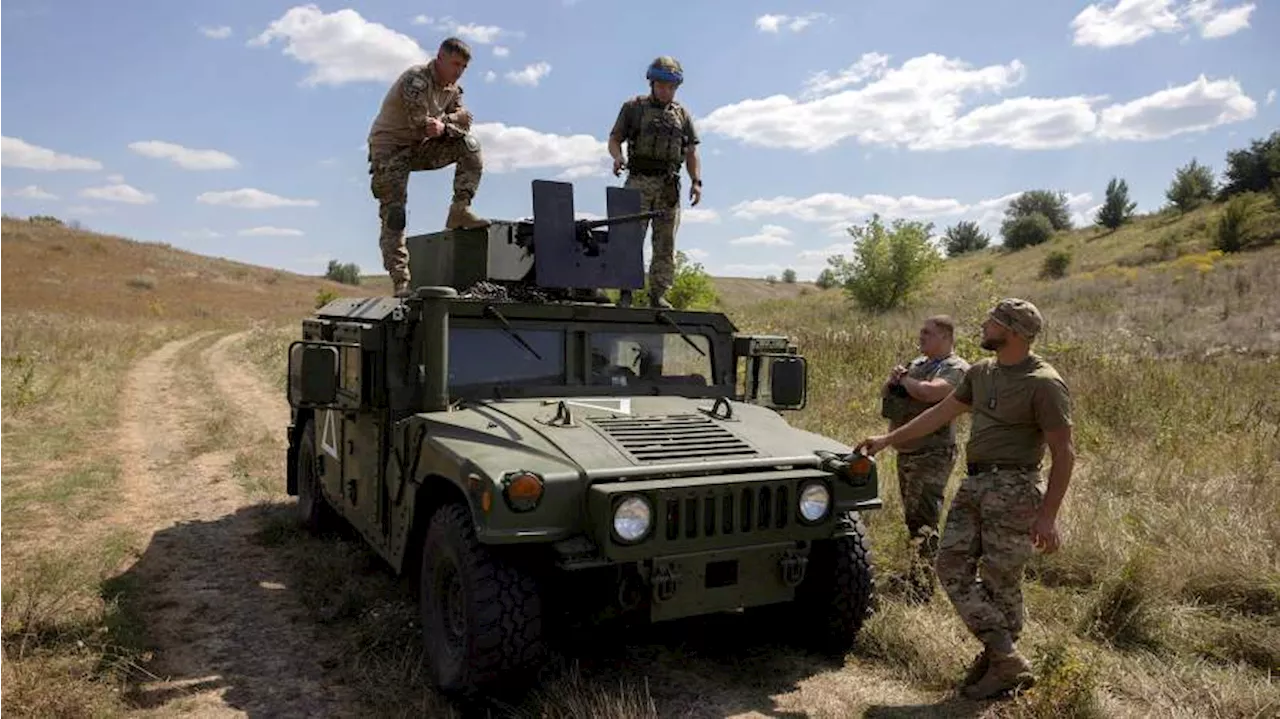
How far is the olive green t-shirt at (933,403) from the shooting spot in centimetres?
502

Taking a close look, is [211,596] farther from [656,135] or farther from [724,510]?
[656,135]

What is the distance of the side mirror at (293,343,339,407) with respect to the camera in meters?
4.54

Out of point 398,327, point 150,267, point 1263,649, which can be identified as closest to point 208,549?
point 398,327

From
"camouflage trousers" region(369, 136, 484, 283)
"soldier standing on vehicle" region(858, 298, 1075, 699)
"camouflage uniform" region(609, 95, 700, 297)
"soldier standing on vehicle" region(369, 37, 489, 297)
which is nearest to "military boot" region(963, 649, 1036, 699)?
"soldier standing on vehicle" region(858, 298, 1075, 699)

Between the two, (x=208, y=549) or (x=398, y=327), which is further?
(x=208, y=549)

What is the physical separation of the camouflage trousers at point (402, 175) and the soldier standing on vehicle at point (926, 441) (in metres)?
3.24

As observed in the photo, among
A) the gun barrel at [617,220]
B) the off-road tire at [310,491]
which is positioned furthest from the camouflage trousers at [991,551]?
the off-road tire at [310,491]

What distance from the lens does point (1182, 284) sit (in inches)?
798

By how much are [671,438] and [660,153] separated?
3335mm

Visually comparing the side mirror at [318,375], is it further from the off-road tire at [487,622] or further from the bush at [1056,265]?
the bush at [1056,265]

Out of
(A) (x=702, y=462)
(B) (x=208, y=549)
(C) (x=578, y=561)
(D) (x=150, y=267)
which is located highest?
(D) (x=150, y=267)

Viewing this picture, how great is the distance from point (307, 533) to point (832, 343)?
7673 mm

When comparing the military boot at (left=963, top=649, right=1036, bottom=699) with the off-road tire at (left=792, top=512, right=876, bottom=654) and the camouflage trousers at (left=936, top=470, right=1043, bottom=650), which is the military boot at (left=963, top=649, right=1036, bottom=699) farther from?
the off-road tire at (left=792, top=512, right=876, bottom=654)

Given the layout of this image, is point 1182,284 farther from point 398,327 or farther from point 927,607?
point 398,327
